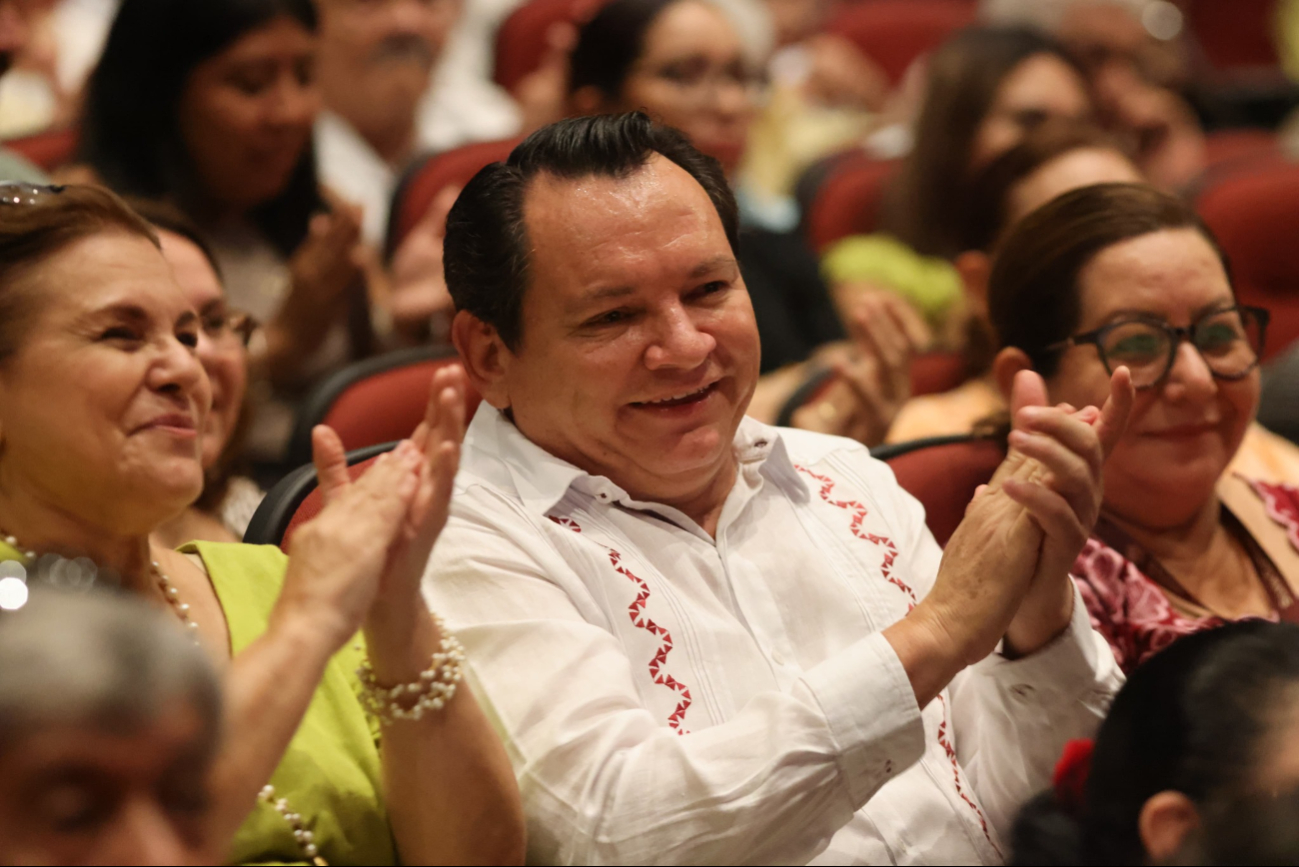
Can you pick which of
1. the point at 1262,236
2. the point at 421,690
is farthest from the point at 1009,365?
the point at 1262,236

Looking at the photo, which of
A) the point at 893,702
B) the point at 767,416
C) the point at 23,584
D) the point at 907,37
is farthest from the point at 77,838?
the point at 907,37

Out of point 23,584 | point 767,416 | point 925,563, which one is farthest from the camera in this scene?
point 767,416

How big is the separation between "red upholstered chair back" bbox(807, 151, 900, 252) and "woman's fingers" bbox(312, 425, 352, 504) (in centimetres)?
259

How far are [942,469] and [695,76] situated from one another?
60.2 inches

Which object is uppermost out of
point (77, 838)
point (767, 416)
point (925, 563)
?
point (77, 838)

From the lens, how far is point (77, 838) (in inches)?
35.4

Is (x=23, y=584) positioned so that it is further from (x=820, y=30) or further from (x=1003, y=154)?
(x=820, y=30)

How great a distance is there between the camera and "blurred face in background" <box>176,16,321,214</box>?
257 cm

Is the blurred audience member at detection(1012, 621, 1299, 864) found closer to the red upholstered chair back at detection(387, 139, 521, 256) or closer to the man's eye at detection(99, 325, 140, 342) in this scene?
the man's eye at detection(99, 325, 140, 342)

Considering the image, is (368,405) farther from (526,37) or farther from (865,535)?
(526,37)

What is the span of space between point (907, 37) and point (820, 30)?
0.32 meters

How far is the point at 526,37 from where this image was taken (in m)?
4.48

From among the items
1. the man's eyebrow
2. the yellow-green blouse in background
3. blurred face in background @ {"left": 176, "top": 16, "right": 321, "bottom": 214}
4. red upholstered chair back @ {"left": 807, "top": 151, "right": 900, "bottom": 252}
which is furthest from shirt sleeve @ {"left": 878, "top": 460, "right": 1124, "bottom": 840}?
→ red upholstered chair back @ {"left": 807, "top": 151, "right": 900, "bottom": 252}

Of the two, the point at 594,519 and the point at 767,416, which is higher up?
the point at 594,519
